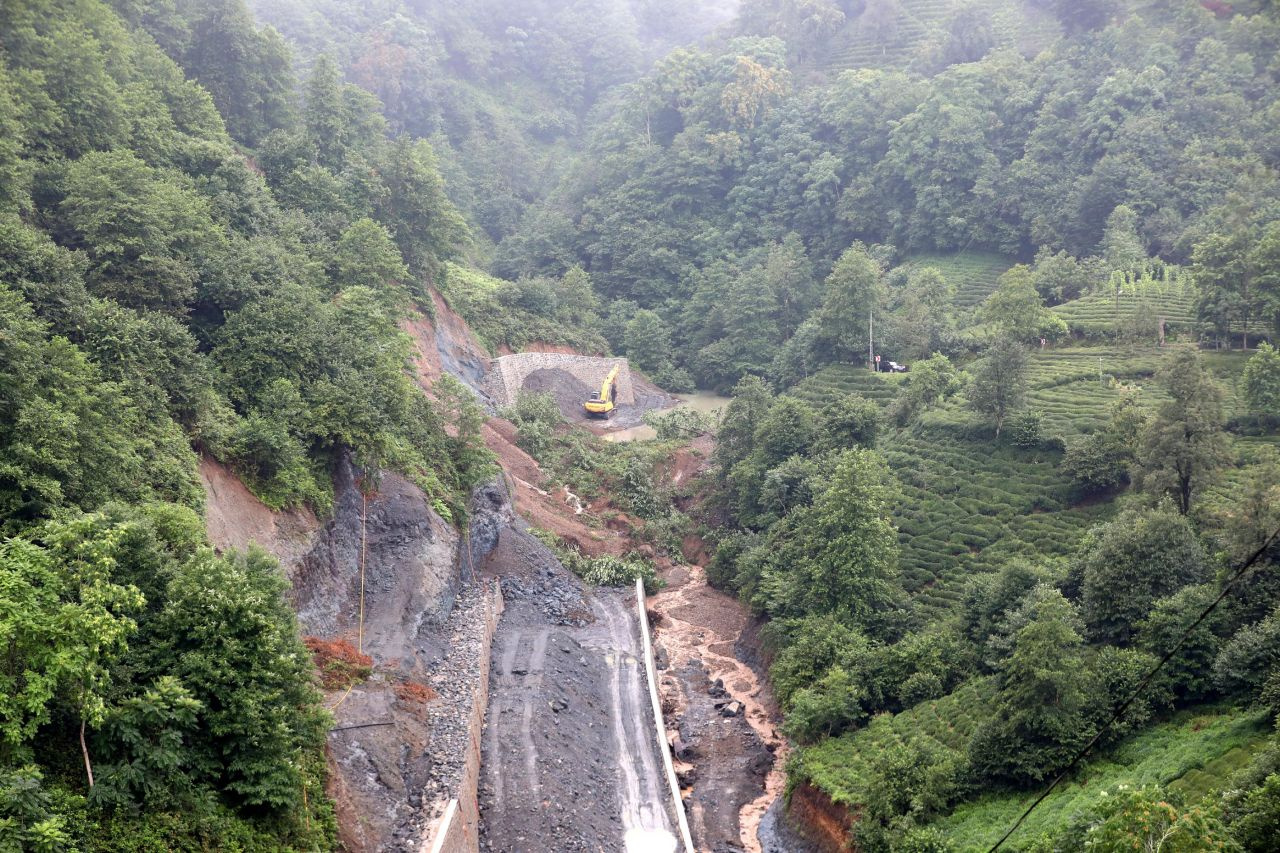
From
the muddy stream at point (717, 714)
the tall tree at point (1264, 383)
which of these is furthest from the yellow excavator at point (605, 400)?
the tall tree at point (1264, 383)

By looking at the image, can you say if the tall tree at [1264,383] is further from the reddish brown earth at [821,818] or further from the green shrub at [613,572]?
the green shrub at [613,572]

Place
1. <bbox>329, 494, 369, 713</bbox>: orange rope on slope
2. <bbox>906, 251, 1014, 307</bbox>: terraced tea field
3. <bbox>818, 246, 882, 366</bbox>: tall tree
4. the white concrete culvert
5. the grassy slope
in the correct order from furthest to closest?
<bbox>906, 251, 1014, 307</bbox>: terraced tea field
<bbox>818, 246, 882, 366</bbox>: tall tree
<bbox>329, 494, 369, 713</bbox>: orange rope on slope
the white concrete culvert
the grassy slope

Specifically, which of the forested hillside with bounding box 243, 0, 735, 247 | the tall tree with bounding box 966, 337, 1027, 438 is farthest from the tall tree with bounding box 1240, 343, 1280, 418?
the forested hillside with bounding box 243, 0, 735, 247

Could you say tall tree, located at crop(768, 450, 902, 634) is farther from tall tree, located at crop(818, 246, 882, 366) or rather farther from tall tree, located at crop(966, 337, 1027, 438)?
tall tree, located at crop(818, 246, 882, 366)

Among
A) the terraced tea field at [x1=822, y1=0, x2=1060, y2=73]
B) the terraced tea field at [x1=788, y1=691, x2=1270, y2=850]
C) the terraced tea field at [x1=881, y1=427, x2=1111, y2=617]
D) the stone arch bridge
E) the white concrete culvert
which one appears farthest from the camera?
the terraced tea field at [x1=822, y1=0, x2=1060, y2=73]

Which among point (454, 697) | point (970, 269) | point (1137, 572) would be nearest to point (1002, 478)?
point (1137, 572)

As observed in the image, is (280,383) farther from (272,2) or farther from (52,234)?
(272,2)

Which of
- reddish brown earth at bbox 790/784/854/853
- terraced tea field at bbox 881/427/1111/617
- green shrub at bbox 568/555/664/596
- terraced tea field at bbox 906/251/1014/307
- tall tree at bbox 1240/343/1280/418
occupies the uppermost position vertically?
terraced tea field at bbox 906/251/1014/307
